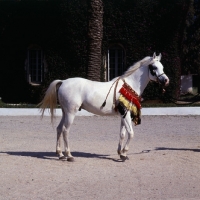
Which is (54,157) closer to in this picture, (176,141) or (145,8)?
(176,141)

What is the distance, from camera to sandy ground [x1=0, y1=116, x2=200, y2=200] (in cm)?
692

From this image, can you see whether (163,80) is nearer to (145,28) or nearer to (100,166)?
(100,166)

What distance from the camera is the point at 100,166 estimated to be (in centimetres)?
886

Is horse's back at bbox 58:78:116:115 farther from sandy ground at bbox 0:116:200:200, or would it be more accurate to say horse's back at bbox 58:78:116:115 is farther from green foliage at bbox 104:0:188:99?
green foliage at bbox 104:0:188:99

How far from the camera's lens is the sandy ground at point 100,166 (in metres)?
6.92

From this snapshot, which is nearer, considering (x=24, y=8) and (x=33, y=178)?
(x=33, y=178)

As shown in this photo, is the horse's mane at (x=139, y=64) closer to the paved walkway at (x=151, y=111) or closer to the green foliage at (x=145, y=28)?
the paved walkway at (x=151, y=111)

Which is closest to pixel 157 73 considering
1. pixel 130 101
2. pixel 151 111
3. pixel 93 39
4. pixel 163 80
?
pixel 163 80

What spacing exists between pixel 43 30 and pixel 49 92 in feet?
51.1

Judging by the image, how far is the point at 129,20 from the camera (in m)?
24.1

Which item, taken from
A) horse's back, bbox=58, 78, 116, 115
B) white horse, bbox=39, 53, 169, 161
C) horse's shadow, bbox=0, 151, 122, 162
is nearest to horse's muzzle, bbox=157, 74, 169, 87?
white horse, bbox=39, 53, 169, 161

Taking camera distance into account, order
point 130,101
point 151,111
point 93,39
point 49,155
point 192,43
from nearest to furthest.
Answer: point 130,101
point 49,155
point 151,111
point 93,39
point 192,43

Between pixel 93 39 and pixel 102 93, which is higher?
pixel 93 39

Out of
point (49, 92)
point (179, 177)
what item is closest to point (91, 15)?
Answer: point (49, 92)
